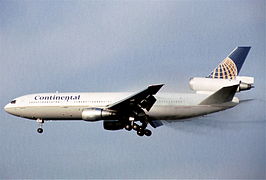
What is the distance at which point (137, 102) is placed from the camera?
38.3 metres

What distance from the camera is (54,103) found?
4203 centimetres

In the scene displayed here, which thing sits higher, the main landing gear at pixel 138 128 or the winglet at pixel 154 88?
the winglet at pixel 154 88

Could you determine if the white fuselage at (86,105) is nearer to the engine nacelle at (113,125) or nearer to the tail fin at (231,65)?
the engine nacelle at (113,125)

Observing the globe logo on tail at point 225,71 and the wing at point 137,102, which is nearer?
the wing at point 137,102

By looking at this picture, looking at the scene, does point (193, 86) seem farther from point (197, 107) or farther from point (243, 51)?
point (243, 51)

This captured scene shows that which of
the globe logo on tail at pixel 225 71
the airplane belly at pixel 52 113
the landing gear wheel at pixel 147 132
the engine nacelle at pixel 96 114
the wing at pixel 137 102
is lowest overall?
the landing gear wheel at pixel 147 132

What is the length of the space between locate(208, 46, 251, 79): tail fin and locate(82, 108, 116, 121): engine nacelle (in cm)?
902

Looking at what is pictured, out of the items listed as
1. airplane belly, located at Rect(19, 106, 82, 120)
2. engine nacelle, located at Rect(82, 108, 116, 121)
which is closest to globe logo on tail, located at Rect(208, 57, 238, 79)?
engine nacelle, located at Rect(82, 108, 116, 121)

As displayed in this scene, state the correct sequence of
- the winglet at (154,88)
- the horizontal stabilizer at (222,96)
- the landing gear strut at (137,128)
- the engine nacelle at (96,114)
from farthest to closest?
1. the landing gear strut at (137,128)
2. the engine nacelle at (96,114)
3. the horizontal stabilizer at (222,96)
4. the winglet at (154,88)

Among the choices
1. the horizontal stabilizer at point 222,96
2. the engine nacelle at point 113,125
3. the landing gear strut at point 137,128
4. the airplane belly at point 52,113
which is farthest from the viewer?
the engine nacelle at point 113,125

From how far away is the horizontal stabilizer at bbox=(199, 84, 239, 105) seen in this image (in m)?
35.8

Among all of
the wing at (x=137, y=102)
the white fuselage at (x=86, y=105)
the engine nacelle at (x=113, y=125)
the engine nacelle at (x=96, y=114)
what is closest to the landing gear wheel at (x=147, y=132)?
the white fuselage at (x=86, y=105)

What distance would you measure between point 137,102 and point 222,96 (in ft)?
21.6

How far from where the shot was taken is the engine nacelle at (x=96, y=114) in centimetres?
3819
